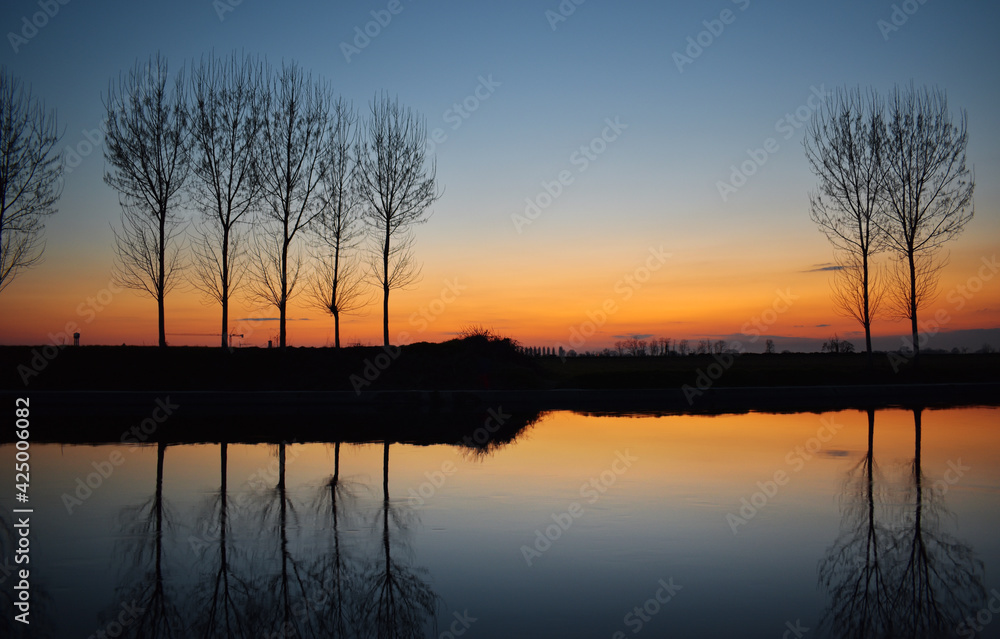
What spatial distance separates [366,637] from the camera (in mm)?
4746

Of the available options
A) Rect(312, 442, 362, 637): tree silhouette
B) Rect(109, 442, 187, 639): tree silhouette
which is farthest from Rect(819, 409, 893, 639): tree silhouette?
Rect(109, 442, 187, 639): tree silhouette

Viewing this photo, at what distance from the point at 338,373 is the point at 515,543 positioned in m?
21.2

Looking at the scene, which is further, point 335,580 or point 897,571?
point 897,571

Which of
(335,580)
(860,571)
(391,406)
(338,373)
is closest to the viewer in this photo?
(335,580)

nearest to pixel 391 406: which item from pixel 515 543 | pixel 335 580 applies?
pixel 515 543

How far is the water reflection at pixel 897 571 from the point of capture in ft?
16.3

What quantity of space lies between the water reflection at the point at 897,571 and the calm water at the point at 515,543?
0.9 inches

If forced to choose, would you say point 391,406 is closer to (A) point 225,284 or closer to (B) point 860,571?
(A) point 225,284

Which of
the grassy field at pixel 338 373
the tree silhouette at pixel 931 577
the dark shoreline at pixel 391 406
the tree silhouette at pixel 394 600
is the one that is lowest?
the tree silhouette at pixel 394 600

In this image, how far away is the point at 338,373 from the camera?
27109 mm

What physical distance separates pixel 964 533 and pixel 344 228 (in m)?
27.3

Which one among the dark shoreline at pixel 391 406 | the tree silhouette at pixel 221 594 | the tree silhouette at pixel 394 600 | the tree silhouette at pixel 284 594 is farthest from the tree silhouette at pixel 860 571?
the dark shoreline at pixel 391 406

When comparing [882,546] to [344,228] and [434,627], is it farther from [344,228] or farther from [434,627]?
[344,228]

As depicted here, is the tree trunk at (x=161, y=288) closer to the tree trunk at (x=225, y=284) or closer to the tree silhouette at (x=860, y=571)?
the tree trunk at (x=225, y=284)
